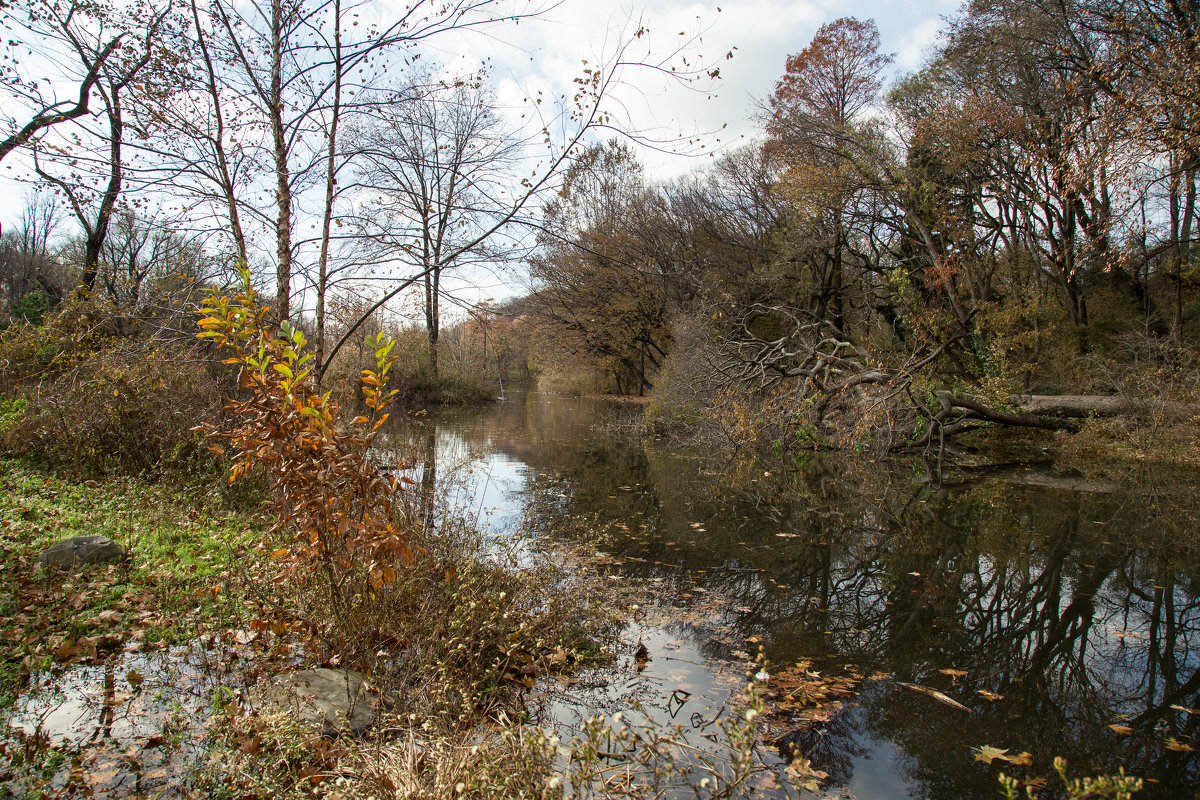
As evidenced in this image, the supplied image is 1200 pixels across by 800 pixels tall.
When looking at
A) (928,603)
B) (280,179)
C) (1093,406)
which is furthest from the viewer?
(1093,406)

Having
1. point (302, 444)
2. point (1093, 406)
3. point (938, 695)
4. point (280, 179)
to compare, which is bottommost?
point (938, 695)

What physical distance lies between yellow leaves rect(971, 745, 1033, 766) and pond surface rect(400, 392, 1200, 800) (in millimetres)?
39

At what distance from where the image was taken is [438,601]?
4.28m

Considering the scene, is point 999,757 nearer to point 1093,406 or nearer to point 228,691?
point 228,691

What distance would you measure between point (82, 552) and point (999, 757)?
678 cm

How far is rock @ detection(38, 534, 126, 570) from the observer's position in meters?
5.02

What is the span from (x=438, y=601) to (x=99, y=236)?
12142mm

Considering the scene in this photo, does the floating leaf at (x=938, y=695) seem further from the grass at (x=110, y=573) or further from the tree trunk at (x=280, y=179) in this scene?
the tree trunk at (x=280, y=179)

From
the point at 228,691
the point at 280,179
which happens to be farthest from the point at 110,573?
the point at 280,179

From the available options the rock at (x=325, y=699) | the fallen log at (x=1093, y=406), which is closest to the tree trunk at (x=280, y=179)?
the rock at (x=325, y=699)

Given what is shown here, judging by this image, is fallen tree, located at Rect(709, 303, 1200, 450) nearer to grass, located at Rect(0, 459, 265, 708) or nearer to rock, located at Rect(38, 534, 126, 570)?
grass, located at Rect(0, 459, 265, 708)

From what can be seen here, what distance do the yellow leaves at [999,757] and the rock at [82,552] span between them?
6535 mm

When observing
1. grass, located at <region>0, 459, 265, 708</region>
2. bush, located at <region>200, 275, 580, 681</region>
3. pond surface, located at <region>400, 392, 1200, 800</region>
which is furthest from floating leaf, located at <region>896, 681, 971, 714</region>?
grass, located at <region>0, 459, 265, 708</region>

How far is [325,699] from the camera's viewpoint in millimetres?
3318
